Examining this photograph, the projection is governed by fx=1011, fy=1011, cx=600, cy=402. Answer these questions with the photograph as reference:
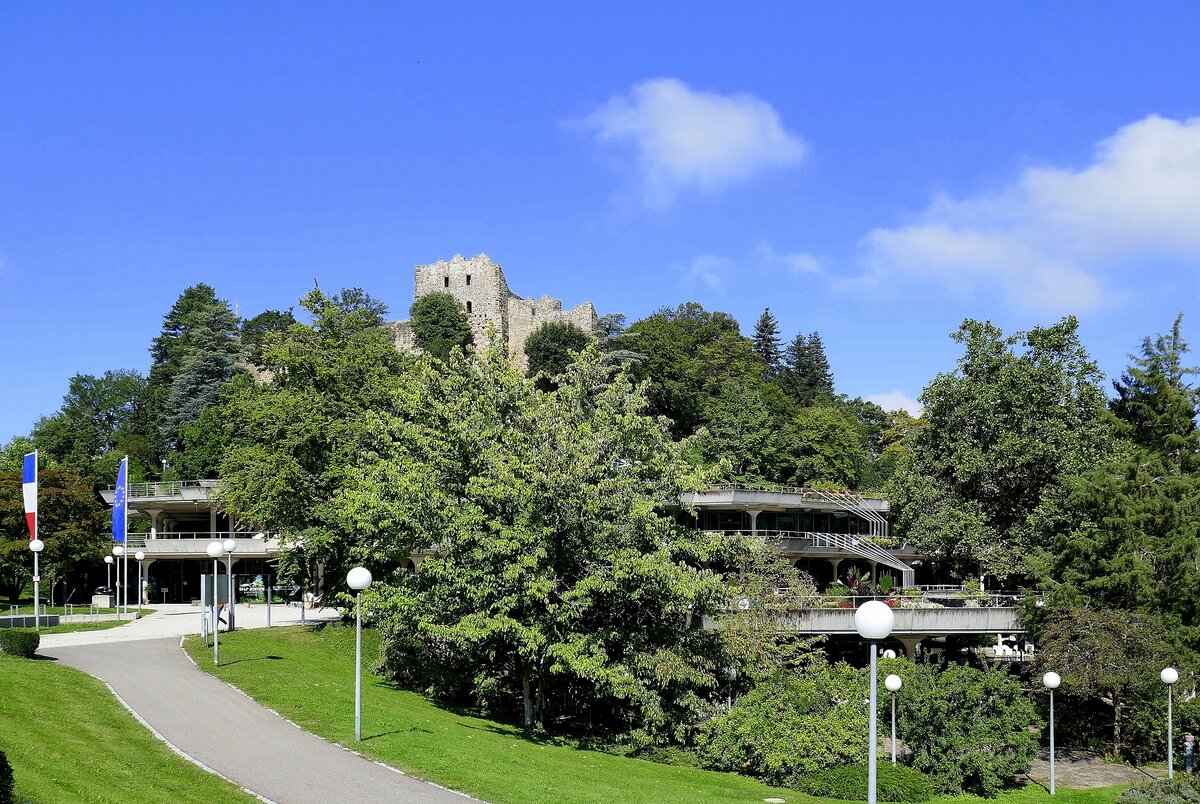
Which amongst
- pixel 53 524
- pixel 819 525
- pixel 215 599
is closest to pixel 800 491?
pixel 819 525

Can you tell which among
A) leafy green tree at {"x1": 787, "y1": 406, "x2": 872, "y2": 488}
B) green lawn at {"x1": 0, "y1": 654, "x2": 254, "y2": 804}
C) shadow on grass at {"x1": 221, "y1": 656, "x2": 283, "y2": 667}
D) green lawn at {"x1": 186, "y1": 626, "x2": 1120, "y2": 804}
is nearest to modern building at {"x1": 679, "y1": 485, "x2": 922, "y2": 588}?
leafy green tree at {"x1": 787, "y1": 406, "x2": 872, "y2": 488}

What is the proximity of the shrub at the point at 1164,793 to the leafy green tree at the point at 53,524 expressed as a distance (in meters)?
40.5

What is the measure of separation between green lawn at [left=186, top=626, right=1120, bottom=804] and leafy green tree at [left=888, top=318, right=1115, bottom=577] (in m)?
15.5

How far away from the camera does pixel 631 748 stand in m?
24.1

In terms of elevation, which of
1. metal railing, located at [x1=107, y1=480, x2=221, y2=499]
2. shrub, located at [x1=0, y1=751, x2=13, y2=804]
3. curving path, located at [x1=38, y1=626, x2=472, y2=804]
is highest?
metal railing, located at [x1=107, y1=480, x2=221, y2=499]

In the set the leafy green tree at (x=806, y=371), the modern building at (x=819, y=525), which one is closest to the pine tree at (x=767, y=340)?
the leafy green tree at (x=806, y=371)

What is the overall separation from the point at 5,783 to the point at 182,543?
129ft

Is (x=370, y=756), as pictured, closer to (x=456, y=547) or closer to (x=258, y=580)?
(x=456, y=547)

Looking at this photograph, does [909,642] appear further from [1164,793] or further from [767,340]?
[767,340]

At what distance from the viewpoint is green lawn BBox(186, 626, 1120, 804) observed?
1702cm

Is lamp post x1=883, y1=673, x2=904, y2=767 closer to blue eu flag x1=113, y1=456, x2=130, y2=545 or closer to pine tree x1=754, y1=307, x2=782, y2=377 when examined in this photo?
blue eu flag x1=113, y1=456, x2=130, y2=545

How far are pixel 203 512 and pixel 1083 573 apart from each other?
1788 inches

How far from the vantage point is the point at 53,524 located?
44.0 metres

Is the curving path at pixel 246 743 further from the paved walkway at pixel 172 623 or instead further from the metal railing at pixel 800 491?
the metal railing at pixel 800 491
